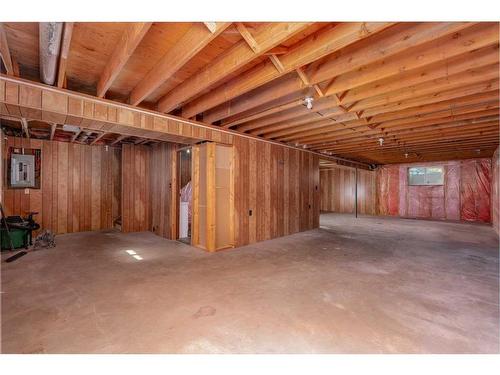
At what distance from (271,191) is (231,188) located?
1.32m

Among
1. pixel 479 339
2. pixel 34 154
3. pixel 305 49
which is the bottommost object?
pixel 479 339

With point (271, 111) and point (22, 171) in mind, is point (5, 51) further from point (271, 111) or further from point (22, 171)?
point (22, 171)

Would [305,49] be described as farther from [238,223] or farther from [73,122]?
[238,223]

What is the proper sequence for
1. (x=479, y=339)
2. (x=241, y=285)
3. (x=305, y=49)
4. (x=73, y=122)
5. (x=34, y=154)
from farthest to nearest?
(x=34, y=154)
(x=73, y=122)
(x=241, y=285)
(x=305, y=49)
(x=479, y=339)

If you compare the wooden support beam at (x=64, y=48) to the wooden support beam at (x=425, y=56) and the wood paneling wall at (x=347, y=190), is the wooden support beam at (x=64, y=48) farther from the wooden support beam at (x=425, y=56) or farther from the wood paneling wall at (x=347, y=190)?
the wood paneling wall at (x=347, y=190)

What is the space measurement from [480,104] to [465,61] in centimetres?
161

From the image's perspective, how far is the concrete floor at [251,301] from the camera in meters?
1.85

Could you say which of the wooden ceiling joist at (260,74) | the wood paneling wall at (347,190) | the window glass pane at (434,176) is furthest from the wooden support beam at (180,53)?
the window glass pane at (434,176)

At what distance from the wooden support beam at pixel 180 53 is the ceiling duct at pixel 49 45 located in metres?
0.86

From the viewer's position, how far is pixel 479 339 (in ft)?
6.23

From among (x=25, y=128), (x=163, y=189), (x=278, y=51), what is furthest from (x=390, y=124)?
(x=25, y=128)

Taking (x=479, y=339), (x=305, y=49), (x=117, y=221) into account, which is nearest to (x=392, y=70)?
(x=305, y=49)

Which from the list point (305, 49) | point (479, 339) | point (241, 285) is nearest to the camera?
point (479, 339)

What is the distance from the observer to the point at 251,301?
8.38ft
